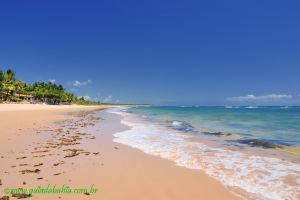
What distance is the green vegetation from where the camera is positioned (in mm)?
81750

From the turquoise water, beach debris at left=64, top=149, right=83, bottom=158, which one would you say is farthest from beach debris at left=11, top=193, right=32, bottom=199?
the turquoise water

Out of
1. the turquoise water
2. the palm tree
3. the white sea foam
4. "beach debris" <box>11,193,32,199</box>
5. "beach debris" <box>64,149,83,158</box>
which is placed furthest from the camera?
the palm tree

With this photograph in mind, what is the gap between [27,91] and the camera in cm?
10956

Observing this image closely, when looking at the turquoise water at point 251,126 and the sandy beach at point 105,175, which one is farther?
the turquoise water at point 251,126

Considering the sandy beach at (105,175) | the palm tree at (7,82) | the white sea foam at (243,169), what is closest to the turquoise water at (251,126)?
the white sea foam at (243,169)

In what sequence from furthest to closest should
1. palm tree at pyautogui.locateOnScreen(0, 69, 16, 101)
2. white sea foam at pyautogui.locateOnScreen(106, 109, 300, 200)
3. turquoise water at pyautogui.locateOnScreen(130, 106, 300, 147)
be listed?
1. palm tree at pyautogui.locateOnScreen(0, 69, 16, 101)
2. turquoise water at pyautogui.locateOnScreen(130, 106, 300, 147)
3. white sea foam at pyautogui.locateOnScreen(106, 109, 300, 200)

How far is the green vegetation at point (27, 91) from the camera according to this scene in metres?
81.8

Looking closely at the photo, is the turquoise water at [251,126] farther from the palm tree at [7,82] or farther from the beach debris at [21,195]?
the palm tree at [7,82]

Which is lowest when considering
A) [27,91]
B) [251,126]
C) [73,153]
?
[251,126]

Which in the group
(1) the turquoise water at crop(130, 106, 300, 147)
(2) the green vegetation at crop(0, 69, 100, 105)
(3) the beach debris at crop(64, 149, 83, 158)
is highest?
(2) the green vegetation at crop(0, 69, 100, 105)

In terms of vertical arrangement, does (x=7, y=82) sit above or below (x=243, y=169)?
above

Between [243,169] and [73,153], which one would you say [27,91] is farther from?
[243,169]

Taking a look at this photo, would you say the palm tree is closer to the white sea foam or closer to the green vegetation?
the green vegetation

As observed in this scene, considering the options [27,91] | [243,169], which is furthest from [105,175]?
[27,91]
